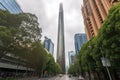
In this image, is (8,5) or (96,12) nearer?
(8,5)

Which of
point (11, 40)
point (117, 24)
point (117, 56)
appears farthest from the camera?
point (11, 40)

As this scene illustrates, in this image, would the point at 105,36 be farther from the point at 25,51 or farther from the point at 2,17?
the point at 2,17

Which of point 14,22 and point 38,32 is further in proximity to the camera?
point 38,32

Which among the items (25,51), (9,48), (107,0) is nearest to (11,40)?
(9,48)

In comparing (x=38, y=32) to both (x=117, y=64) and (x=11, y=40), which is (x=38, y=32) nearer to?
(x=11, y=40)

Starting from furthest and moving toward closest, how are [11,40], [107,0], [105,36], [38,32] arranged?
[107,0], [38,32], [11,40], [105,36]

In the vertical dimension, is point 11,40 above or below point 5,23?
below

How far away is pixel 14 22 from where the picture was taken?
23.0 m

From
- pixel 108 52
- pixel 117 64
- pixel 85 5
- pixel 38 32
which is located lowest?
pixel 117 64

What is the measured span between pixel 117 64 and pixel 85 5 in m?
73.5

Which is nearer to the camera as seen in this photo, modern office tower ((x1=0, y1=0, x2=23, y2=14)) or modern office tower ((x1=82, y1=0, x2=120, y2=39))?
modern office tower ((x1=82, y1=0, x2=120, y2=39))

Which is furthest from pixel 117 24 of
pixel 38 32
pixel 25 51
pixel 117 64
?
pixel 25 51

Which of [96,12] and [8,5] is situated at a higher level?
[8,5]

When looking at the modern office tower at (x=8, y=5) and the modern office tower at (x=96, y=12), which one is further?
the modern office tower at (x=8, y=5)
